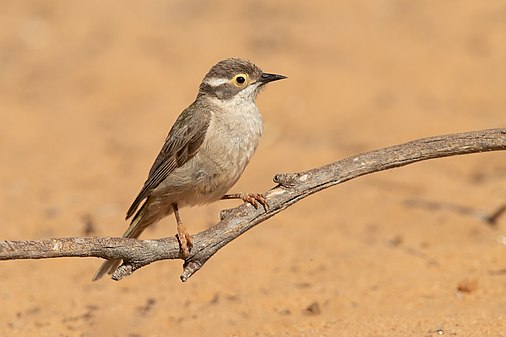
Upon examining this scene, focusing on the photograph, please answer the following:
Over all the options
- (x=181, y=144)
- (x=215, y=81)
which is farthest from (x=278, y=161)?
(x=181, y=144)

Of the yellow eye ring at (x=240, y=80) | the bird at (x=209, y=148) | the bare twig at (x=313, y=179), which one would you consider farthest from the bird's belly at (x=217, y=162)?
the bare twig at (x=313, y=179)

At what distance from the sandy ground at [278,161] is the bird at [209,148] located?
80 cm

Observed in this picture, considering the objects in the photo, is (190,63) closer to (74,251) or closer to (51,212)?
(51,212)

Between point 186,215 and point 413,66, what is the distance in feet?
19.0

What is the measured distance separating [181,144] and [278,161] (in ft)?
13.9

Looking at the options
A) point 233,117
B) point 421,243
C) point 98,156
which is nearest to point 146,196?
point 233,117

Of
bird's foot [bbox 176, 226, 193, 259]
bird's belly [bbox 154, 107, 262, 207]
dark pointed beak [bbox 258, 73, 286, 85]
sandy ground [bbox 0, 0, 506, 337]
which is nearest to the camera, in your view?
bird's foot [bbox 176, 226, 193, 259]

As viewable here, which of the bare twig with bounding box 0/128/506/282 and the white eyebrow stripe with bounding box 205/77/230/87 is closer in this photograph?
the bare twig with bounding box 0/128/506/282

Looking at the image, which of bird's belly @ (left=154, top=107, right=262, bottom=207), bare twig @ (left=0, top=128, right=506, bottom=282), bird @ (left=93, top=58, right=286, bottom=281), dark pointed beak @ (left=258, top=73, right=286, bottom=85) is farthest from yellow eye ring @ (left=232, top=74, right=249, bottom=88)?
bare twig @ (left=0, top=128, right=506, bottom=282)

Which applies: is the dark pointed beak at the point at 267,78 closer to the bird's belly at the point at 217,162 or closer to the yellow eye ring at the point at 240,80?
the yellow eye ring at the point at 240,80

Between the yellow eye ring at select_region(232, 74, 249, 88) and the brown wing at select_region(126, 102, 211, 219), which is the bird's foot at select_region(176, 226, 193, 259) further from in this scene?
the yellow eye ring at select_region(232, 74, 249, 88)

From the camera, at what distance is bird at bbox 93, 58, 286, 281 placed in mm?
6902

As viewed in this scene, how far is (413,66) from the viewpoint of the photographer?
13.9m

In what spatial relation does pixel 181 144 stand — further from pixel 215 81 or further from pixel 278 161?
pixel 278 161
